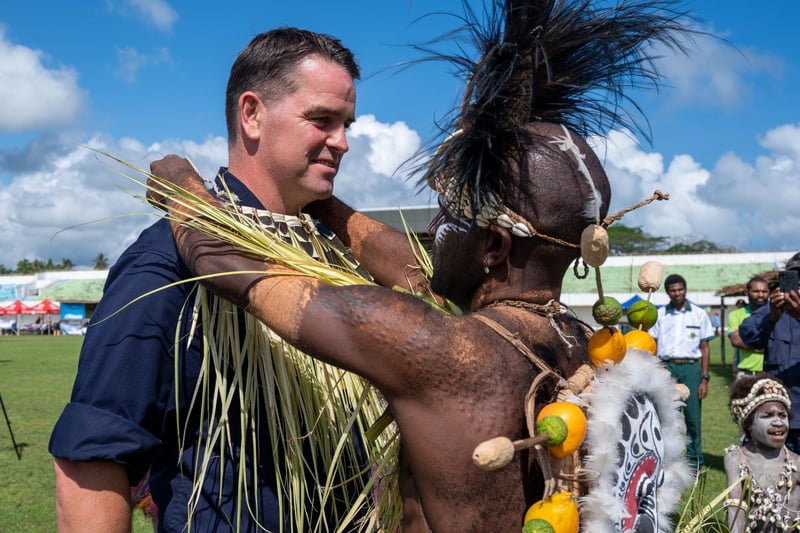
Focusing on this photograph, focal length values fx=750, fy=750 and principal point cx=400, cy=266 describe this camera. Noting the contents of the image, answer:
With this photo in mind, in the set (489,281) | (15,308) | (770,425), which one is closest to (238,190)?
(489,281)

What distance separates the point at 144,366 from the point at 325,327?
1.76 feet

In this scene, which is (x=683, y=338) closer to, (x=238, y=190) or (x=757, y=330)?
(x=757, y=330)

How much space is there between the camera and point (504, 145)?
1.70m

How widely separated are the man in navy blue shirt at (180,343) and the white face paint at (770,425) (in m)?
3.82

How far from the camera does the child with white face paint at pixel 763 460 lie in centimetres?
449

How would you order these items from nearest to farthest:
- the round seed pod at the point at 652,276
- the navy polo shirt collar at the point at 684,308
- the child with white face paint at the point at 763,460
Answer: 1. the round seed pod at the point at 652,276
2. the child with white face paint at the point at 763,460
3. the navy polo shirt collar at the point at 684,308

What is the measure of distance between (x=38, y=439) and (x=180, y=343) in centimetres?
892

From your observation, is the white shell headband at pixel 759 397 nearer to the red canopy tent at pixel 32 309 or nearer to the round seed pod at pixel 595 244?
the round seed pod at pixel 595 244

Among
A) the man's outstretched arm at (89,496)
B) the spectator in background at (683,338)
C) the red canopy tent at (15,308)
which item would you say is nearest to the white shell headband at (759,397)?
the spectator in background at (683,338)

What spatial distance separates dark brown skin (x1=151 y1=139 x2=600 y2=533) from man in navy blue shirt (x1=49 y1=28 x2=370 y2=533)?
26 centimetres

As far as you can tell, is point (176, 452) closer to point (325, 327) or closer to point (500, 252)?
point (325, 327)

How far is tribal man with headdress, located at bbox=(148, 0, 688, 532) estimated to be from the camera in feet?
4.93

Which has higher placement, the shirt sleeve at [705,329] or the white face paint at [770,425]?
the shirt sleeve at [705,329]

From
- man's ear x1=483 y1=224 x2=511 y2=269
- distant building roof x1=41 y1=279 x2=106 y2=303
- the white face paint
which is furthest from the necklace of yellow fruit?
distant building roof x1=41 y1=279 x2=106 y2=303
